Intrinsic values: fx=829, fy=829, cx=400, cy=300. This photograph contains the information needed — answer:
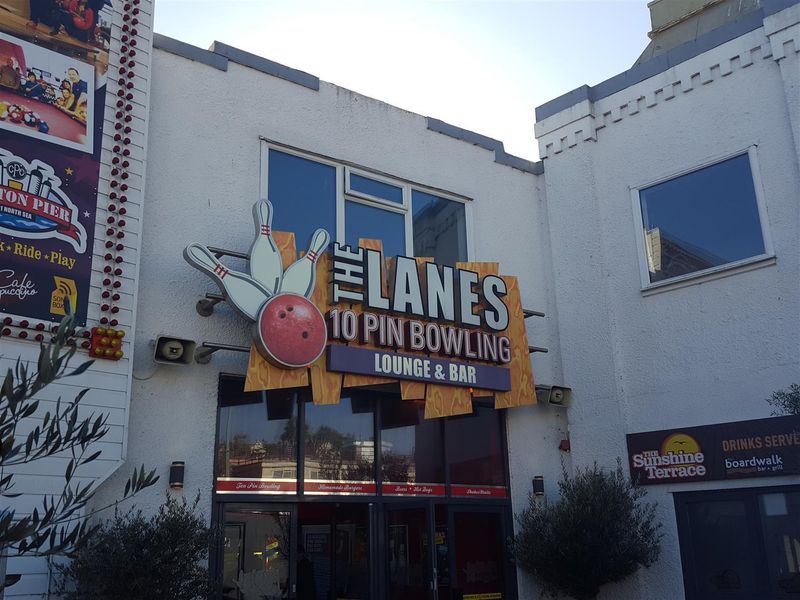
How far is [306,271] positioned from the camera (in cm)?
921

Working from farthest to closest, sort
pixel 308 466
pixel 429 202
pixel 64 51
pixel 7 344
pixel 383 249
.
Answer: pixel 429 202 → pixel 383 249 → pixel 308 466 → pixel 64 51 → pixel 7 344

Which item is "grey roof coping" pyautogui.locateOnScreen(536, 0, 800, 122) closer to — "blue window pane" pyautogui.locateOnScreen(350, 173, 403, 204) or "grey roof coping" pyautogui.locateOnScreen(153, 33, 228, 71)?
"blue window pane" pyautogui.locateOnScreen(350, 173, 403, 204)

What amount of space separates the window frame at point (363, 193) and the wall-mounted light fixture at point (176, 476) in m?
3.38

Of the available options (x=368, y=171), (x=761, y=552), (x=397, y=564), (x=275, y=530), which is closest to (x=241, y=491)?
(x=275, y=530)

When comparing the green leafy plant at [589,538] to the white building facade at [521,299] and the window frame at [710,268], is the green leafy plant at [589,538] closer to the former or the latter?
the white building facade at [521,299]

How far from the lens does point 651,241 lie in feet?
37.4

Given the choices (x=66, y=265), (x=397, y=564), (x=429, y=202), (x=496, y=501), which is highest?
(x=429, y=202)

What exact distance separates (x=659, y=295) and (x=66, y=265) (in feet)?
24.3

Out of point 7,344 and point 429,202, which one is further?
point 429,202

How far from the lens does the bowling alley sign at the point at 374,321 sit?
8.70 metres

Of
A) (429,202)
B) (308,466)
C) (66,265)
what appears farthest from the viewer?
(429,202)

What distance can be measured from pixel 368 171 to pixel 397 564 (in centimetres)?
503

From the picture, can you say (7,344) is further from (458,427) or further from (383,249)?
(458,427)

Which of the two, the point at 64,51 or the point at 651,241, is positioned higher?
the point at 64,51
